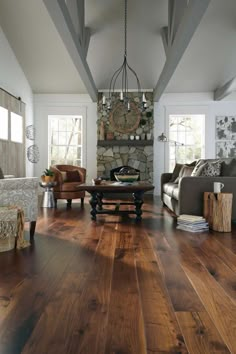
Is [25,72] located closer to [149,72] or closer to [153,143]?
[149,72]

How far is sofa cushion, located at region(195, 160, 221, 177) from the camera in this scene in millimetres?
4516

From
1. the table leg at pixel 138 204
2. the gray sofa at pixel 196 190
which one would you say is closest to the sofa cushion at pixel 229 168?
the gray sofa at pixel 196 190

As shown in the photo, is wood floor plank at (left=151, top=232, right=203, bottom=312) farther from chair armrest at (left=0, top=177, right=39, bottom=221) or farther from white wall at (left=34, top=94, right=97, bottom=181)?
white wall at (left=34, top=94, right=97, bottom=181)

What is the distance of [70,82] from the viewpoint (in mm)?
8078

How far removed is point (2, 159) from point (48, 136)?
249 cm

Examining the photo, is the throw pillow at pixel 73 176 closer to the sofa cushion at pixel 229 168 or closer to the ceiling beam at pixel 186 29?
the ceiling beam at pixel 186 29

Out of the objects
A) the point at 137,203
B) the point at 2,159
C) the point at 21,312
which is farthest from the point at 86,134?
the point at 21,312

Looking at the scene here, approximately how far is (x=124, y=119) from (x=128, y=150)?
842mm

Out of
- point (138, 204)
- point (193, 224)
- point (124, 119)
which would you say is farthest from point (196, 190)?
point (124, 119)

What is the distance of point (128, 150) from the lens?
848 cm

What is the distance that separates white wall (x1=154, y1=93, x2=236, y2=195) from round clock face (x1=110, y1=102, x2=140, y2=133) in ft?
1.95

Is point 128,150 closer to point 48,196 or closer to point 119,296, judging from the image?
point 48,196

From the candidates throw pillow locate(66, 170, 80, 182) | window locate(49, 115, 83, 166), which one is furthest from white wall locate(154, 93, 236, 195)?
throw pillow locate(66, 170, 80, 182)

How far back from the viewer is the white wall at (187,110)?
851 cm
